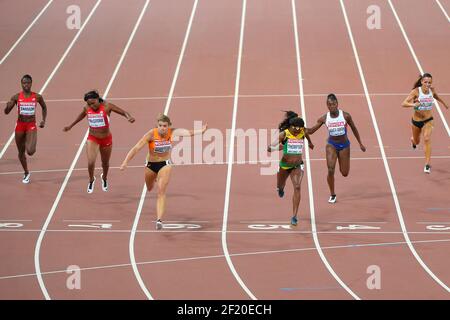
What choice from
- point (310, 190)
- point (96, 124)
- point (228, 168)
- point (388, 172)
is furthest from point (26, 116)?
point (388, 172)

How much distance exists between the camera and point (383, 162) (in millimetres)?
19219

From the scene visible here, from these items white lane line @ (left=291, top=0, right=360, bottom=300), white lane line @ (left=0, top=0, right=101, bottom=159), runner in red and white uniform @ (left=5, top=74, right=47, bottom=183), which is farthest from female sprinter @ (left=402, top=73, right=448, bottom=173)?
white lane line @ (left=0, top=0, right=101, bottom=159)

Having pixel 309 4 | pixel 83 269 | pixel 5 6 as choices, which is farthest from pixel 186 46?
pixel 83 269

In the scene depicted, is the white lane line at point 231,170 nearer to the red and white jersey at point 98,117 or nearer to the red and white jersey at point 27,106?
the red and white jersey at point 98,117

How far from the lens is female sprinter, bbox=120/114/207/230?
1538cm

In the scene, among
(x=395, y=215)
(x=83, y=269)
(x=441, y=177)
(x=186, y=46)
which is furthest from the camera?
(x=186, y=46)

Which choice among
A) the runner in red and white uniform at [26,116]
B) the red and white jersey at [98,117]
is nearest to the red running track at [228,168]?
the runner in red and white uniform at [26,116]

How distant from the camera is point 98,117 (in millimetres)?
16875

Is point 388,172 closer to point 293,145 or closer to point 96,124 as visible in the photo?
point 293,145

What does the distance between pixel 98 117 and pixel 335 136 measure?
3634mm

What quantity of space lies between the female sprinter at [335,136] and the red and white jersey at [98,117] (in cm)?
324

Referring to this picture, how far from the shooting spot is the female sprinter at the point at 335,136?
1658cm

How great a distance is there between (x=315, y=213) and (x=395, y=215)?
3.91 ft
